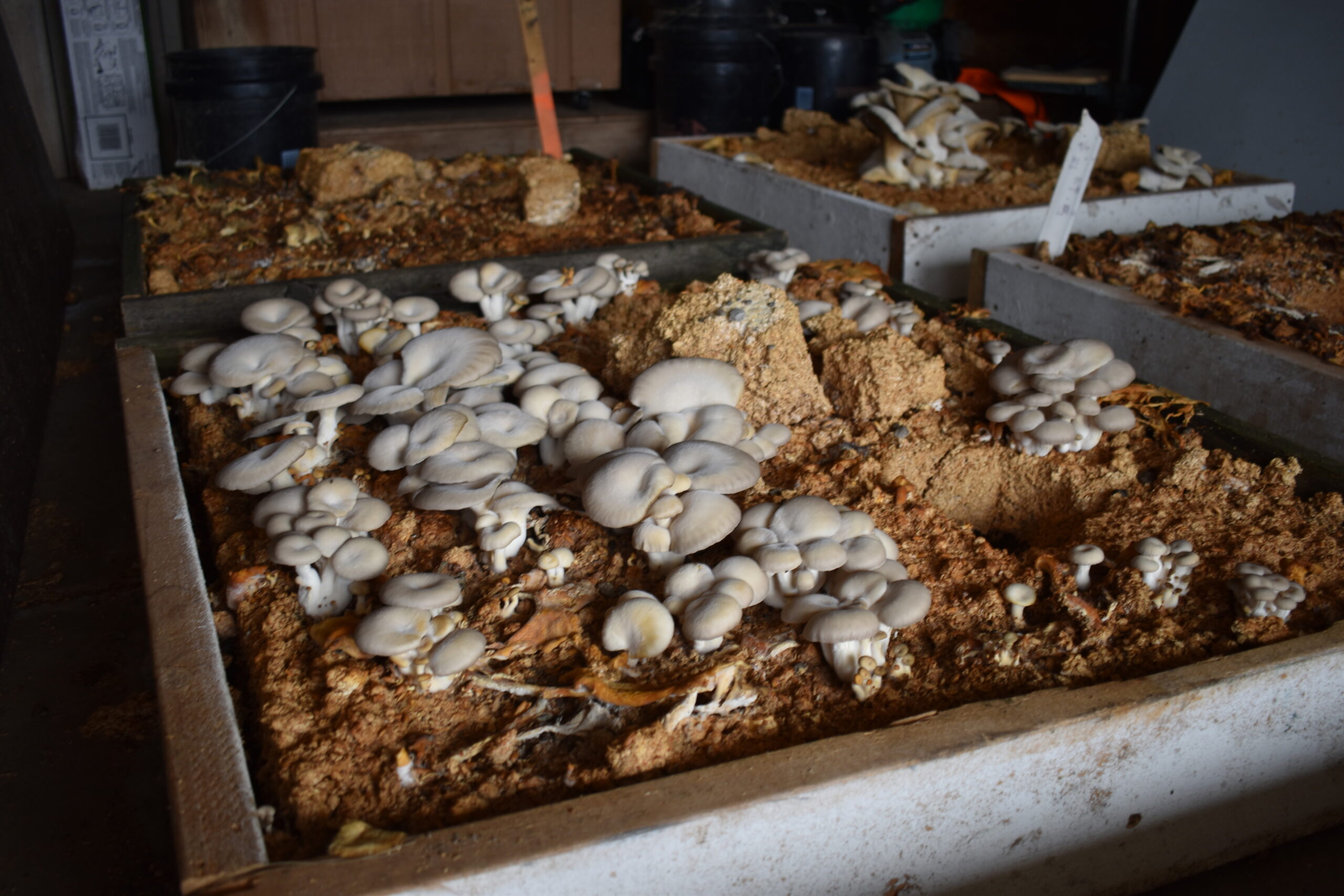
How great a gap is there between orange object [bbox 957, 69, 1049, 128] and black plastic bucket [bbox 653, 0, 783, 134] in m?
1.59

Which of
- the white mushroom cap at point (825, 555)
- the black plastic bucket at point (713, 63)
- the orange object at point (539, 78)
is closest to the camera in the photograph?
the white mushroom cap at point (825, 555)

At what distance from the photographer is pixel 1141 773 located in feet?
5.24

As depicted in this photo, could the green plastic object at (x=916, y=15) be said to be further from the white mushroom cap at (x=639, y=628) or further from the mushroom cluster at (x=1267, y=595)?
the white mushroom cap at (x=639, y=628)

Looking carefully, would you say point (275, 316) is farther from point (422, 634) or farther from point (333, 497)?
point (422, 634)

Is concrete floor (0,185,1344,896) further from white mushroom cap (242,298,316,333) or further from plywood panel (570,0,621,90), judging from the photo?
plywood panel (570,0,621,90)

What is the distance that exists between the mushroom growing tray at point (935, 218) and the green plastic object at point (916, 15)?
8.77 feet

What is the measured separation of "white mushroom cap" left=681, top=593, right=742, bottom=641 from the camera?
161 centimetres

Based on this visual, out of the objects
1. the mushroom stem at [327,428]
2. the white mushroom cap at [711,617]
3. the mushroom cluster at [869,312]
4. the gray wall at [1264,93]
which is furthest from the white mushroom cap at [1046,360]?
the gray wall at [1264,93]

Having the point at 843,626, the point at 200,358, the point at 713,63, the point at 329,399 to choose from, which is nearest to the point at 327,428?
the point at 329,399

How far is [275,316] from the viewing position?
2.74 metres

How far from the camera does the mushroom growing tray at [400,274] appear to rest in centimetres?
307

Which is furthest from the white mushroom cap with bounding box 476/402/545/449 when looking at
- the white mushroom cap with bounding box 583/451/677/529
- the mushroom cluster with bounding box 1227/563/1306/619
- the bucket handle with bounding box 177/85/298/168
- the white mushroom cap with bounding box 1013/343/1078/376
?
the bucket handle with bounding box 177/85/298/168

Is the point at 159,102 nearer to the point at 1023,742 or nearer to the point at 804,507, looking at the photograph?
the point at 804,507

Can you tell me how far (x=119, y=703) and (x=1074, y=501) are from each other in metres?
2.24
